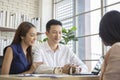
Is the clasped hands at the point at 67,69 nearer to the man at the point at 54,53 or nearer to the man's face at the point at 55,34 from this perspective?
the man at the point at 54,53

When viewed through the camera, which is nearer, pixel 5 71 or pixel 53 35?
pixel 5 71

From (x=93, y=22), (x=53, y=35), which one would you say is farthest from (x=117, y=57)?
(x=93, y=22)

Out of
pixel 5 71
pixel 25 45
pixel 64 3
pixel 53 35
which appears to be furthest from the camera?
pixel 64 3

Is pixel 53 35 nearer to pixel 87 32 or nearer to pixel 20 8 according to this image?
pixel 87 32

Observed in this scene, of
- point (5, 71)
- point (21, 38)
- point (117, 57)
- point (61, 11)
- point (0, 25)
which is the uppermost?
point (61, 11)

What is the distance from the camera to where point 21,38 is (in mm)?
2162

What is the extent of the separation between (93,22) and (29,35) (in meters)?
2.04

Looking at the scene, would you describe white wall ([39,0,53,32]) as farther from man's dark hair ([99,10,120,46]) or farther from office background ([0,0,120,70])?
man's dark hair ([99,10,120,46])

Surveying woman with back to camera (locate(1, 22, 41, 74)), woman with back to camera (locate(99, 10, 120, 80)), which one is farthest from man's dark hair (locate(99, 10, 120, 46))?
woman with back to camera (locate(1, 22, 41, 74))

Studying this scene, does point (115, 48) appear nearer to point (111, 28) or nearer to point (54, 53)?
point (111, 28)

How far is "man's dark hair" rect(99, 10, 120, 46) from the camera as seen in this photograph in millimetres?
1102

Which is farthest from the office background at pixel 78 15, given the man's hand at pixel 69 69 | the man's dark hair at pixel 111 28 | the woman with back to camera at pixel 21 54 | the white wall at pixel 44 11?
the man's dark hair at pixel 111 28

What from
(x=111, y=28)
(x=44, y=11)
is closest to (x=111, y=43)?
(x=111, y=28)

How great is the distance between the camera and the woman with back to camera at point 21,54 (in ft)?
6.37
